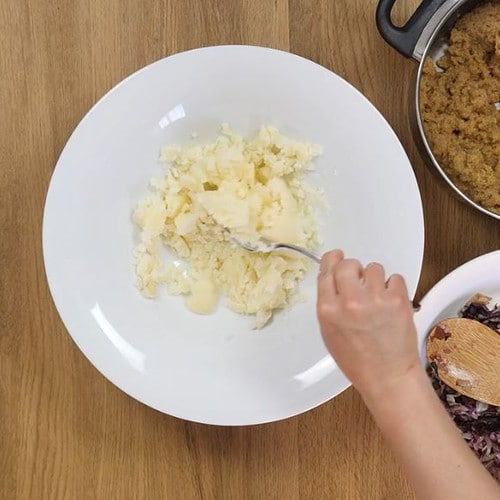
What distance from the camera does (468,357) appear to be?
1.08m

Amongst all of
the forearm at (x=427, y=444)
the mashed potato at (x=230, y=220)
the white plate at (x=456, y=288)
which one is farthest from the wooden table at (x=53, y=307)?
the forearm at (x=427, y=444)

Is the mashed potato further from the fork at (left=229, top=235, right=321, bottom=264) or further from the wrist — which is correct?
the wrist

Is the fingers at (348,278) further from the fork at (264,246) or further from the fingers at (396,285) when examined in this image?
the fork at (264,246)

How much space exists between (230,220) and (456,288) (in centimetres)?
37

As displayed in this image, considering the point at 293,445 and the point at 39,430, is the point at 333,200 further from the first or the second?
the point at 39,430

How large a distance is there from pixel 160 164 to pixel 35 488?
0.58m

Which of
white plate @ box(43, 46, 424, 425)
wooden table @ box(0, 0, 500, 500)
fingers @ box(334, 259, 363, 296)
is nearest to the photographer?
fingers @ box(334, 259, 363, 296)

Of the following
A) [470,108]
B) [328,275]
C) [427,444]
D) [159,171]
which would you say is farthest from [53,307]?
[470,108]

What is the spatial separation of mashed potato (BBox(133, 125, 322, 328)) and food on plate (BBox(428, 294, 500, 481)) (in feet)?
0.91

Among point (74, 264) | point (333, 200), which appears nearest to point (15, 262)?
point (74, 264)

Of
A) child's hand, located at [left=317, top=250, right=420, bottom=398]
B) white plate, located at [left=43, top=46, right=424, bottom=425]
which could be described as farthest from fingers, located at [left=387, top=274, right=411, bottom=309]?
white plate, located at [left=43, top=46, right=424, bottom=425]

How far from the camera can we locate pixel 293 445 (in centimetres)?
115

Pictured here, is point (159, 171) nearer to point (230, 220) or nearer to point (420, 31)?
point (230, 220)

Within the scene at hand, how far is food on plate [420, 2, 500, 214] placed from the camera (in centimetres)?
104
